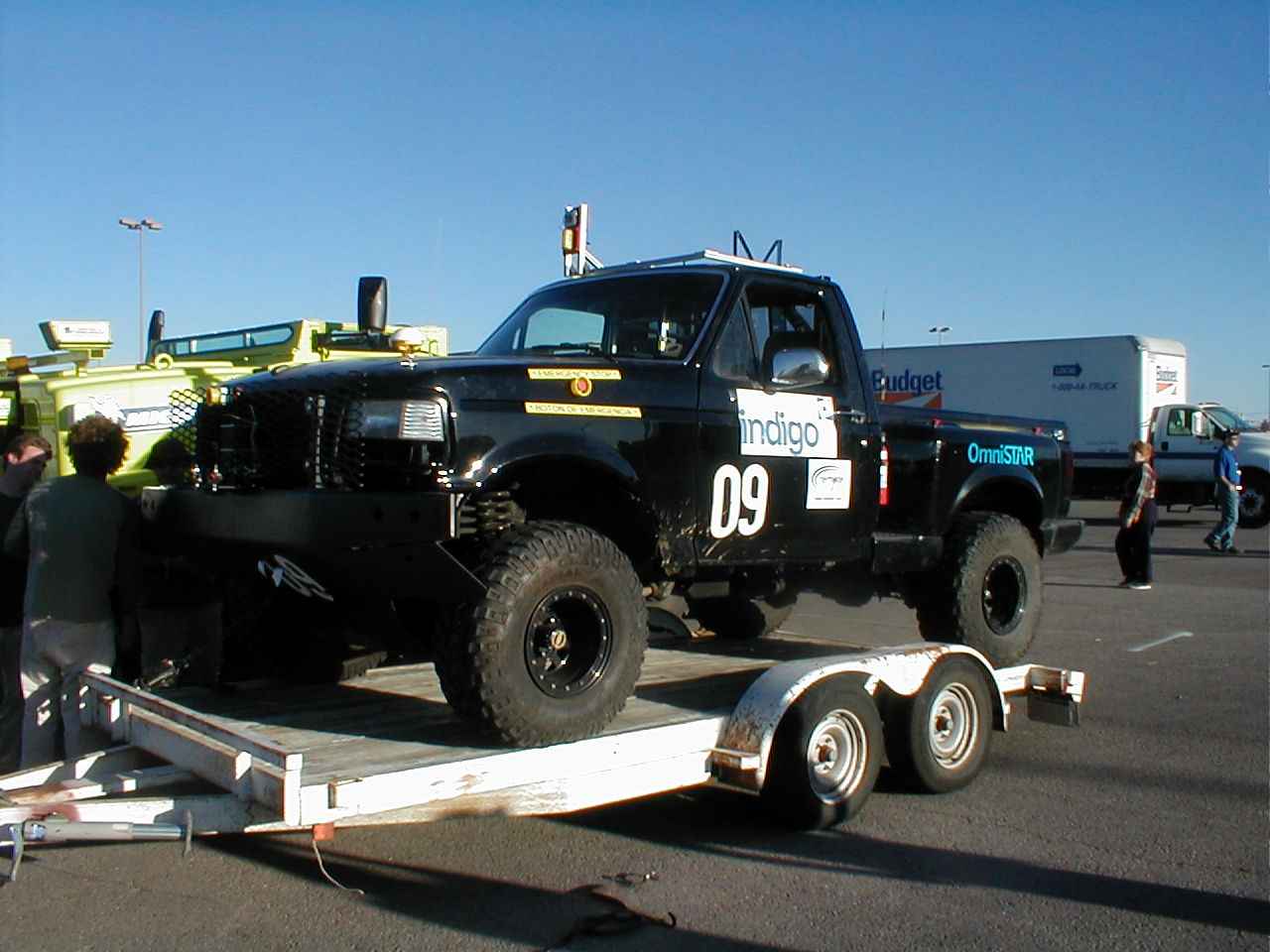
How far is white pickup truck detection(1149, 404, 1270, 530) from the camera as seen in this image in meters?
23.8

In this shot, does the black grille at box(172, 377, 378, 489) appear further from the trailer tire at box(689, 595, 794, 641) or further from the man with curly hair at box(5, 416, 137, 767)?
the trailer tire at box(689, 595, 794, 641)

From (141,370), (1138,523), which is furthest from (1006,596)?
(1138,523)

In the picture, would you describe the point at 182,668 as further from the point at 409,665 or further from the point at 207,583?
the point at 409,665

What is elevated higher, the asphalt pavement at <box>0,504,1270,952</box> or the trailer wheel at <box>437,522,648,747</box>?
the trailer wheel at <box>437,522,648,747</box>

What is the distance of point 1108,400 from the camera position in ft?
87.7

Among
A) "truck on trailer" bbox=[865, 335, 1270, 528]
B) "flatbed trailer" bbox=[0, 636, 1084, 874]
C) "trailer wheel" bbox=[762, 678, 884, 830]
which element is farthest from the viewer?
"truck on trailer" bbox=[865, 335, 1270, 528]

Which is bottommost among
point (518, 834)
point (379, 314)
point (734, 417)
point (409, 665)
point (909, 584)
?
point (518, 834)

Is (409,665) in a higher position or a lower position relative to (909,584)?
lower

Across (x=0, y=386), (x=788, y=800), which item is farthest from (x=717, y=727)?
(x=0, y=386)

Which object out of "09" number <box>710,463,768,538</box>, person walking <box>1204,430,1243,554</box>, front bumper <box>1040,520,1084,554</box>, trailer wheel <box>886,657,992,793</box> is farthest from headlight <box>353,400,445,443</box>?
person walking <box>1204,430,1243,554</box>

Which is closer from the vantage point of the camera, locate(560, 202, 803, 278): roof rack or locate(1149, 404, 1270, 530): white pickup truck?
locate(560, 202, 803, 278): roof rack

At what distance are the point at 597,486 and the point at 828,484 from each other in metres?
1.39

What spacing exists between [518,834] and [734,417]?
2000mm

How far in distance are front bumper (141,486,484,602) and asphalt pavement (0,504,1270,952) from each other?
1.12 meters
